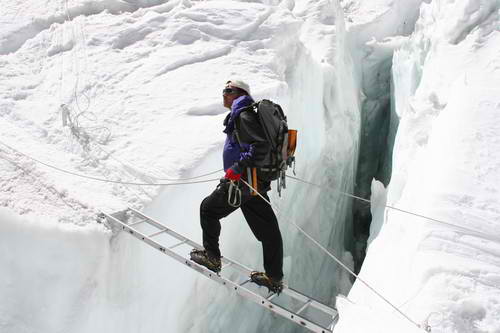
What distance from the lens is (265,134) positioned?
2.38m

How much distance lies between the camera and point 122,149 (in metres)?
3.77

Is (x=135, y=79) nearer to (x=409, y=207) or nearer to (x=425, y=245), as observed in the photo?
(x=409, y=207)

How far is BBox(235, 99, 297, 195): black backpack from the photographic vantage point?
7.75 ft

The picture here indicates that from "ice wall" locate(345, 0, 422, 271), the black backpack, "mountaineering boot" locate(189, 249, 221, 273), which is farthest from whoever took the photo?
"ice wall" locate(345, 0, 422, 271)

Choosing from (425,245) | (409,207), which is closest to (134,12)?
(409,207)

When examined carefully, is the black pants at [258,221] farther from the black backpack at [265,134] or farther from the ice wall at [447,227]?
the ice wall at [447,227]

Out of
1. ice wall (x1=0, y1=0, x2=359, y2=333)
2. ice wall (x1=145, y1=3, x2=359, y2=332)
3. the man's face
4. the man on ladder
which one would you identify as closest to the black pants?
the man on ladder

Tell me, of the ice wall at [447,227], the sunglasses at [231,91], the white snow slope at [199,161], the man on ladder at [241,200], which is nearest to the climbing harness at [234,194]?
the man on ladder at [241,200]

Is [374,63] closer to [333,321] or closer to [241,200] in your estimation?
[241,200]

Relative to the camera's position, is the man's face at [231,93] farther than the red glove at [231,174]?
Yes

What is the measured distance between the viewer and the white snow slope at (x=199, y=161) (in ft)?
8.03

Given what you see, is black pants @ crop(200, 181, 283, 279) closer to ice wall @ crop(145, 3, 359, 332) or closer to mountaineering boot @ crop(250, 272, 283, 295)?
mountaineering boot @ crop(250, 272, 283, 295)

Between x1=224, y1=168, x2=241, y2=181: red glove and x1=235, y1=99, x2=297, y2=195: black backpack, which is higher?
x1=235, y1=99, x2=297, y2=195: black backpack

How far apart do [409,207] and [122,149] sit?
7.42ft
